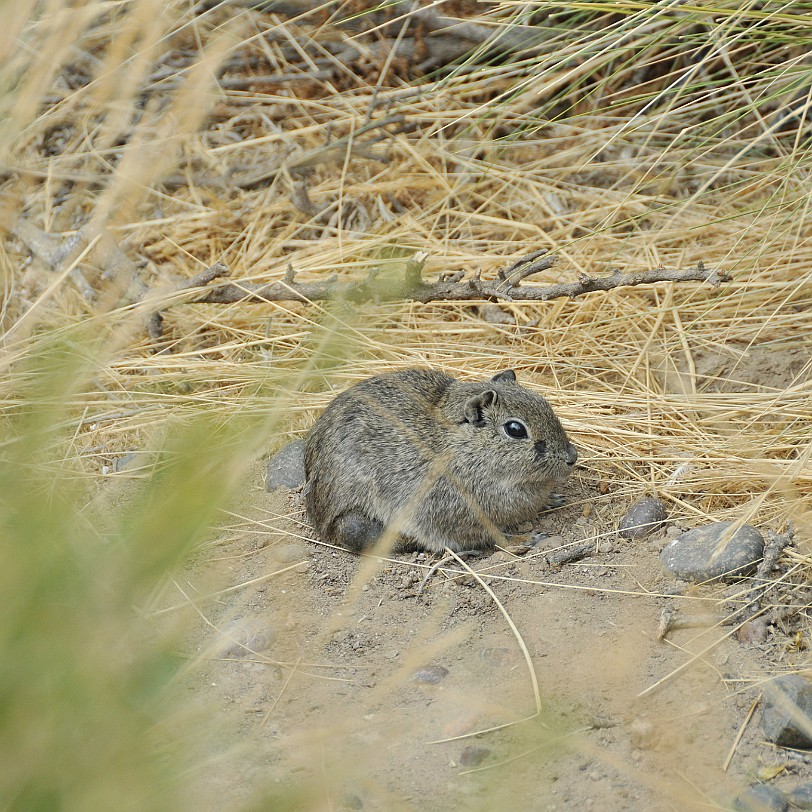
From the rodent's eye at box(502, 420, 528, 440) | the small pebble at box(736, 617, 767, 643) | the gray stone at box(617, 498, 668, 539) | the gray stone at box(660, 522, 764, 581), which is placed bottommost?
the gray stone at box(617, 498, 668, 539)

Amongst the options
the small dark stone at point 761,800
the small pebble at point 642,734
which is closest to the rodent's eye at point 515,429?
the small pebble at point 642,734

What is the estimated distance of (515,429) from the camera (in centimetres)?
416

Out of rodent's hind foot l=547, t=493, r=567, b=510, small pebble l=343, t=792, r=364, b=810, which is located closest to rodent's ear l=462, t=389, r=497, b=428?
rodent's hind foot l=547, t=493, r=567, b=510

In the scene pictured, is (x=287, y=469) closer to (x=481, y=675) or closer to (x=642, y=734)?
(x=481, y=675)

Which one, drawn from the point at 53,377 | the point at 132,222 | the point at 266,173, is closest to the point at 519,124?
the point at 266,173

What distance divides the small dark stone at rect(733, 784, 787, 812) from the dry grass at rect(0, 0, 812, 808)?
1047 millimetres

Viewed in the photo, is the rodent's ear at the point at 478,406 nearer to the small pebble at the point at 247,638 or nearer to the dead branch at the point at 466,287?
the dead branch at the point at 466,287

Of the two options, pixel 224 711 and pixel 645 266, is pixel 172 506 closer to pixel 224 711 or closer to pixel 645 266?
pixel 224 711

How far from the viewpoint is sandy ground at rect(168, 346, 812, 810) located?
2.67 metres

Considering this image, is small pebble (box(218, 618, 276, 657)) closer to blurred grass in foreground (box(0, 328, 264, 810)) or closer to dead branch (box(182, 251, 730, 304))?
dead branch (box(182, 251, 730, 304))

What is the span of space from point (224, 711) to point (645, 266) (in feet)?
11.2

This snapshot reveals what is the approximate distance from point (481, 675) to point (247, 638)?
83 cm

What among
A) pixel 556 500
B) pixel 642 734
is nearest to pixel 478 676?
pixel 642 734

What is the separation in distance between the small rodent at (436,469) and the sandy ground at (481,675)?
0.13 m
